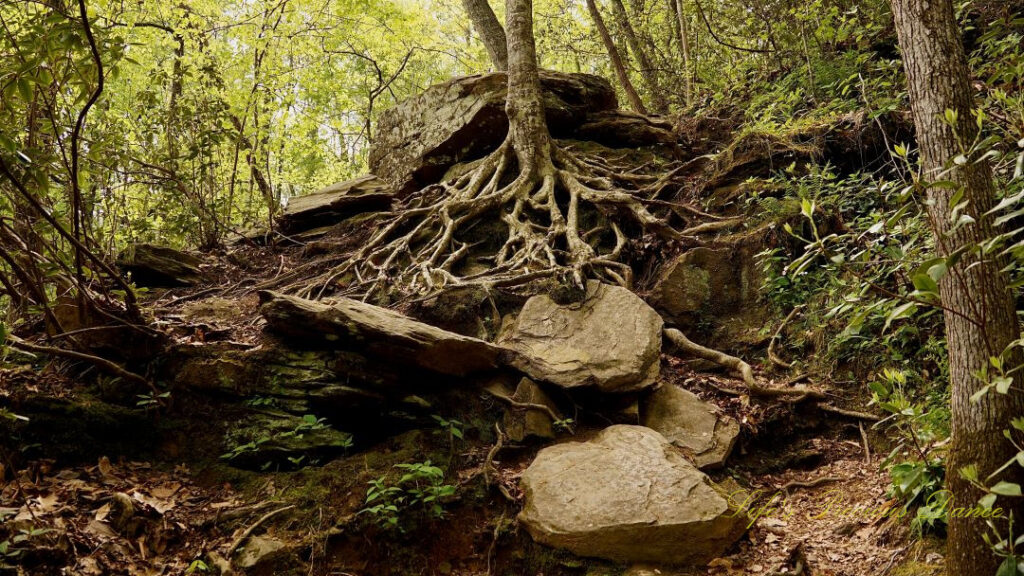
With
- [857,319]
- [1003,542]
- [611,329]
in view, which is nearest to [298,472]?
[611,329]

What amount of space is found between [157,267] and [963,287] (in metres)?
7.38

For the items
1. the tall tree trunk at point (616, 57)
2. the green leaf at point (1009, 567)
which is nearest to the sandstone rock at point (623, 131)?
the tall tree trunk at point (616, 57)

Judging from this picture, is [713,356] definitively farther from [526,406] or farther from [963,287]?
[963,287]

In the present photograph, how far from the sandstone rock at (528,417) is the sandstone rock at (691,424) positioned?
88 centimetres

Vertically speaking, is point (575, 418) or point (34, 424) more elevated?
point (34, 424)

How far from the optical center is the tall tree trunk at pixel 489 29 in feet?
31.8

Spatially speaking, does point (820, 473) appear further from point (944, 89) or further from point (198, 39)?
point (198, 39)

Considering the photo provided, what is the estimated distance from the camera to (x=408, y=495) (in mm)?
3809

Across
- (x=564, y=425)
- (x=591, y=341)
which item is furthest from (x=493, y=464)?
(x=591, y=341)

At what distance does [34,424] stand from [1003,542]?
5.25 meters

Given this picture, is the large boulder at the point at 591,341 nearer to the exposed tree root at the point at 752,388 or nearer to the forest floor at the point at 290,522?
the exposed tree root at the point at 752,388

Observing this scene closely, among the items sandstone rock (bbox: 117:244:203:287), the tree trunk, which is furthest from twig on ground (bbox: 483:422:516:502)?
sandstone rock (bbox: 117:244:203:287)

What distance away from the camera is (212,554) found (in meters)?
3.22

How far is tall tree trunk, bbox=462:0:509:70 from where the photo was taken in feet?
31.8
